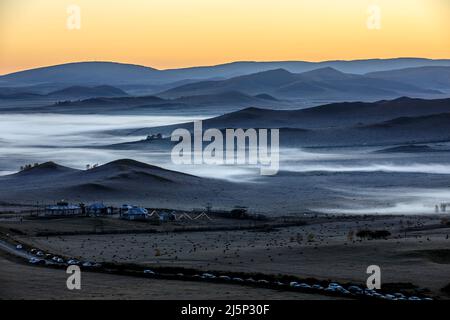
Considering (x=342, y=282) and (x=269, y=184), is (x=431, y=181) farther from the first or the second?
(x=342, y=282)

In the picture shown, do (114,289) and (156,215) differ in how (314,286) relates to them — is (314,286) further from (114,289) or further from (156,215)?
(156,215)

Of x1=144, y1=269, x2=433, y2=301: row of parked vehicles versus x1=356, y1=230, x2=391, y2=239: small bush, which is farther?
x1=356, y1=230, x2=391, y2=239: small bush

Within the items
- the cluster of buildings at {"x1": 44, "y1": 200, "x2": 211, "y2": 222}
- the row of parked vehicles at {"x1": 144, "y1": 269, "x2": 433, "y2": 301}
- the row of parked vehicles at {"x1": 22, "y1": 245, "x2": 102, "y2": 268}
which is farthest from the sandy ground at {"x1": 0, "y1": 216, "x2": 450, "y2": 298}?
the cluster of buildings at {"x1": 44, "y1": 200, "x2": 211, "y2": 222}

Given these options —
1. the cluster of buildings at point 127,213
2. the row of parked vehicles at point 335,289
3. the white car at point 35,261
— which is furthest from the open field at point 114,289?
the cluster of buildings at point 127,213

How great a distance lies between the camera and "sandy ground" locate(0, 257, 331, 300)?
70.7 ft

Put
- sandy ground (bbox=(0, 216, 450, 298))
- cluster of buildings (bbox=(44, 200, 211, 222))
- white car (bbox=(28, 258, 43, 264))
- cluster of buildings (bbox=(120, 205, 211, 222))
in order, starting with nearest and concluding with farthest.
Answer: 1. sandy ground (bbox=(0, 216, 450, 298))
2. white car (bbox=(28, 258, 43, 264))
3. cluster of buildings (bbox=(120, 205, 211, 222))
4. cluster of buildings (bbox=(44, 200, 211, 222))

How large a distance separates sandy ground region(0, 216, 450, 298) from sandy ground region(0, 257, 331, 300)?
233cm

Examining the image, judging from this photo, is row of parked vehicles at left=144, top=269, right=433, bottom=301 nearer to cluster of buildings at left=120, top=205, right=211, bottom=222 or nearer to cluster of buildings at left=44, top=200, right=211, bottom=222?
cluster of buildings at left=120, top=205, right=211, bottom=222

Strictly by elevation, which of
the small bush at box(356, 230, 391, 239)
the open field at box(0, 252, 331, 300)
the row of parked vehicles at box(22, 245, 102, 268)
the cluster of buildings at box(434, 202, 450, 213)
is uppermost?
the cluster of buildings at box(434, 202, 450, 213)

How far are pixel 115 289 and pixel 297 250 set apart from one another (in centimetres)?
791

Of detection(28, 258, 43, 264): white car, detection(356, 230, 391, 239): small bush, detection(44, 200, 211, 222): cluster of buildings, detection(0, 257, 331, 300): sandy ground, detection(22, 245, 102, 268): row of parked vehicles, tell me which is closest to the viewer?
detection(0, 257, 331, 300): sandy ground

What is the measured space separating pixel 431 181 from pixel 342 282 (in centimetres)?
2807

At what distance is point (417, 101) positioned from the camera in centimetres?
10125
